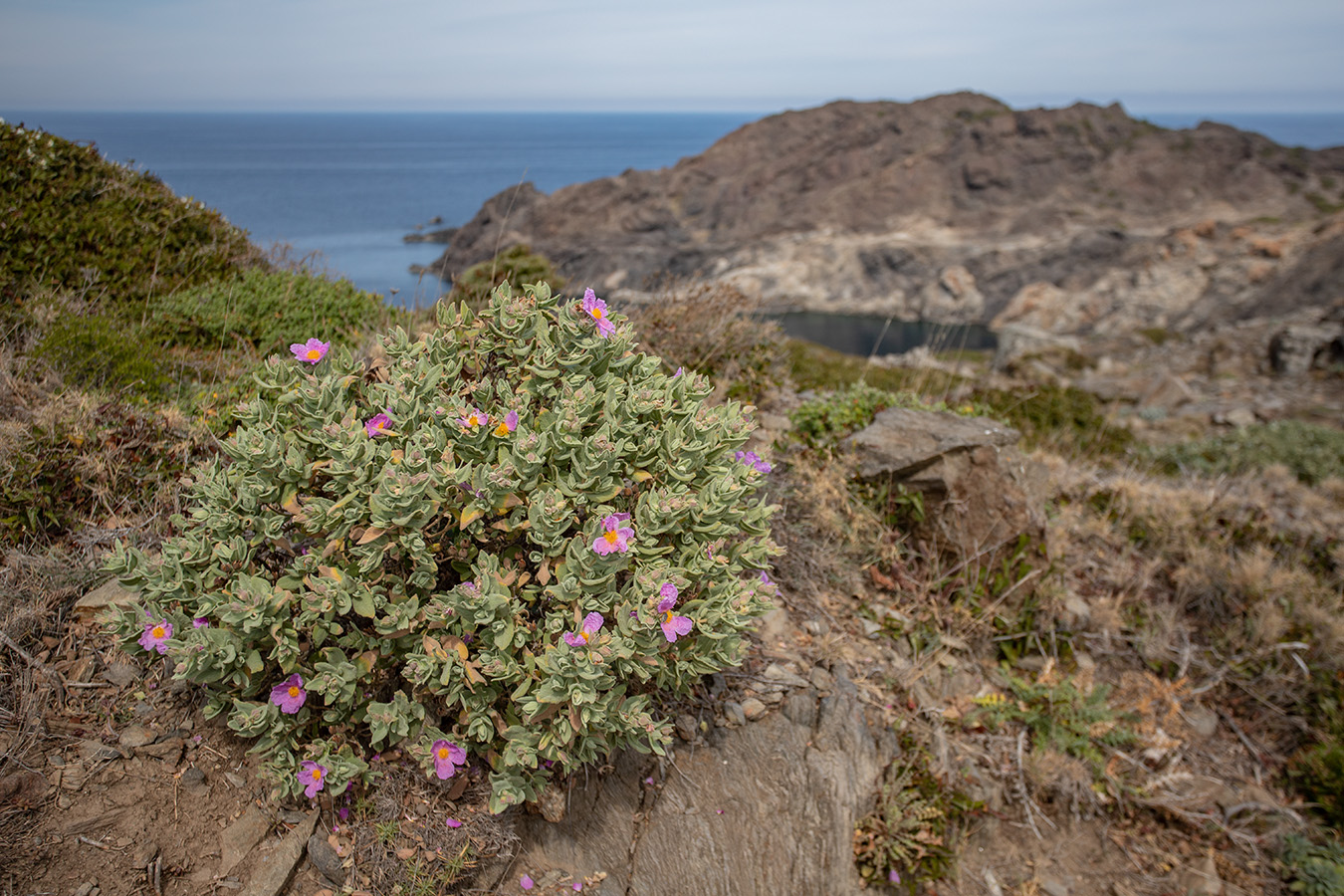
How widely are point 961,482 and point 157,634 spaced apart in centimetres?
418

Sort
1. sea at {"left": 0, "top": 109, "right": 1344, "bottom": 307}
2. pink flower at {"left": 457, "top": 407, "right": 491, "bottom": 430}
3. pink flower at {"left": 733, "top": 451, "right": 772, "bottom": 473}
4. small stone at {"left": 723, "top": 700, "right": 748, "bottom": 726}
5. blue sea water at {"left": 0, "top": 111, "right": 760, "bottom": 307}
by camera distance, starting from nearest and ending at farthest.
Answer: pink flower at {"left": 457, "top": 407, "right": 491, "bottom": 430} < pink flower at {"left": 733, "top": 451, "right": 772, "bottom": 473} < small stone at {"left": 723, "top": 700, "right": 748, "bottom": 726} < sea at {"left": 0, "top": 109, "right": 1344, "bottom": 307} < blue sea water at {"left": 0, "top": 111, "right": 760, "bottom": 307}

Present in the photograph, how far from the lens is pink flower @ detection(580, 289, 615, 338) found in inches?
104

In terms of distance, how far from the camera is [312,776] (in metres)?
2.41

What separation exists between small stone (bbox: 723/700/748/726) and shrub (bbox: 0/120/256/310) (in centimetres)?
467

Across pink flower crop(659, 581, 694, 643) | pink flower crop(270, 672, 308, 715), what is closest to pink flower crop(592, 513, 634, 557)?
pink flower crop(659, 581, 694, 643)

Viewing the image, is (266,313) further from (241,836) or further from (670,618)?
(670,618)

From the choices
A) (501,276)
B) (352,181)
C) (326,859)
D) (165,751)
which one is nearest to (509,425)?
(326,859)

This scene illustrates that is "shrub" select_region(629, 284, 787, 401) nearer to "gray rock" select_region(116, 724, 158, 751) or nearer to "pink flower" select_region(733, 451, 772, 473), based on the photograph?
"pink flower" select_region(733, 451, 772, 473)

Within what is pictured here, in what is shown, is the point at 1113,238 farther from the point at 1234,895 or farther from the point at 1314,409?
the point at 1234,895

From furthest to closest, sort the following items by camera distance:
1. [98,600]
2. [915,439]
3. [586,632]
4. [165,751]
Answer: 1. [915,439]
2. [98,600]
3. [165,751]
4. [586,632]

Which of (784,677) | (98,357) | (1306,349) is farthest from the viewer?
(1306,349)

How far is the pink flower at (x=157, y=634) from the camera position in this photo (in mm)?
2344

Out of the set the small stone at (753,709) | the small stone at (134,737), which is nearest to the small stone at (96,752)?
the small stone at (134,737)

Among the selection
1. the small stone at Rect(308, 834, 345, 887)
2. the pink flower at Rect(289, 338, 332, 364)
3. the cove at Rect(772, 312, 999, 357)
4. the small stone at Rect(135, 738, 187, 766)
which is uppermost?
the pink flower at Rect(289, 338, 332, 364)
